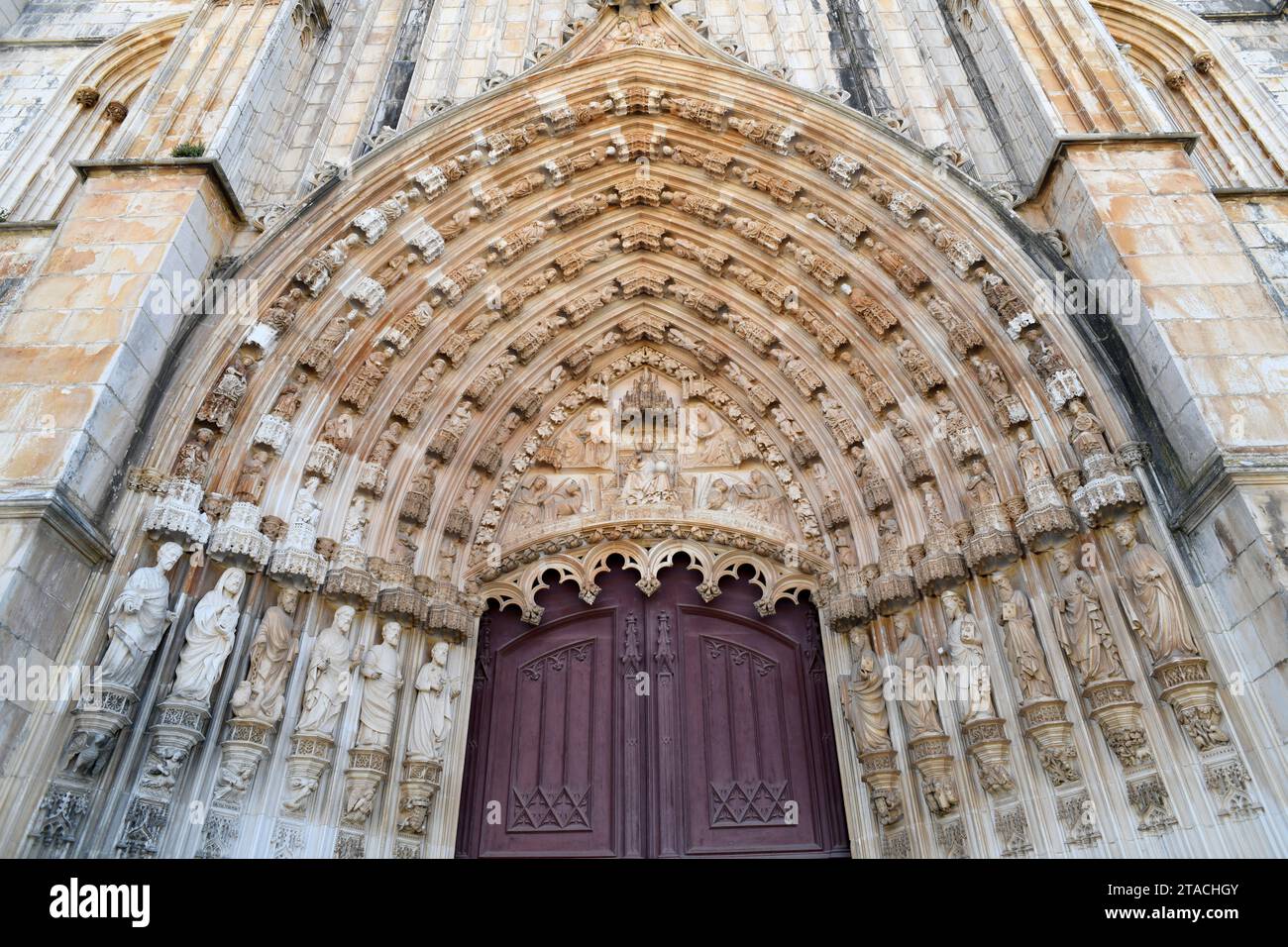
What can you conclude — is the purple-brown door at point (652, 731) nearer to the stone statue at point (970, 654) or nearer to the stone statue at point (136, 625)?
the stone statue at point (970, 654)

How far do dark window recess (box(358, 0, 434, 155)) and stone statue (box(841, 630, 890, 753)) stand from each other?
565 cm

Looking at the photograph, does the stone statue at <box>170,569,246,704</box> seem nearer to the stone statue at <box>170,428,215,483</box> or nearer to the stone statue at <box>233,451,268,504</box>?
the stone statue at <box>233,451,268,504</box>

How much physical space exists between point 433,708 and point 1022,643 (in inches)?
149

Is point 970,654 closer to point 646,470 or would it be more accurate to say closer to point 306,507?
point 646,470

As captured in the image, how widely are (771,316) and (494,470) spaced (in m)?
2.71

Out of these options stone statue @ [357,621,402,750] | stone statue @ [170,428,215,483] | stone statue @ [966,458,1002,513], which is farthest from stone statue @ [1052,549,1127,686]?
stone statue @ [170,428,215,483]

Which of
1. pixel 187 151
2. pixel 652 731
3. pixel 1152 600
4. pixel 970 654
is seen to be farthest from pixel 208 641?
pixel 1152 600

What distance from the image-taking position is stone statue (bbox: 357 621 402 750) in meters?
5.14

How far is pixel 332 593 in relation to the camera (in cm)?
542

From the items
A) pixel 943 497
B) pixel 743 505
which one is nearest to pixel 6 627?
pixel 743 505

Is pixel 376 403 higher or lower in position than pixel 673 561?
higher

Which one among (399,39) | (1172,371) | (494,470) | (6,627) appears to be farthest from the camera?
(399,39)

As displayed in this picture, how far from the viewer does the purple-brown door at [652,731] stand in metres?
5.64
